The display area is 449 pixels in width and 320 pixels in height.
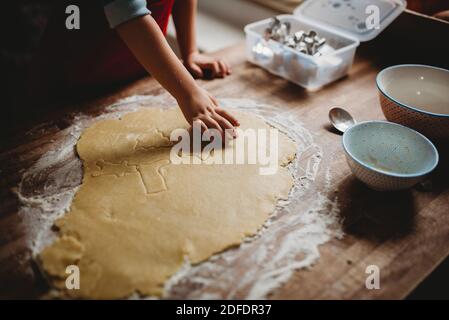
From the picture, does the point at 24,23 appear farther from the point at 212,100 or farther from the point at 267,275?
the point at 267,275

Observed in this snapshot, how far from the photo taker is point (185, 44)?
136 cm

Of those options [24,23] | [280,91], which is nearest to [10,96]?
[24,23]

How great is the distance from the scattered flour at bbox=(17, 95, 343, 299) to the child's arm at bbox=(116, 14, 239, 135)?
217mm

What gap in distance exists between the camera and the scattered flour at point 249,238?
671 mm

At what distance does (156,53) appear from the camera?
0.95 m

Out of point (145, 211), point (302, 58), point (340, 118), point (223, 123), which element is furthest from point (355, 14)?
point (145, 211)

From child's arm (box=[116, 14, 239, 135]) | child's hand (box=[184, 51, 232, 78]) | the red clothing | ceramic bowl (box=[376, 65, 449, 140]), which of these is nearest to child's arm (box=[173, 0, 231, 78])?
child's hand (box=[184, 51, 232, 78])

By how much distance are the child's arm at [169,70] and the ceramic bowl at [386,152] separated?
319 mm

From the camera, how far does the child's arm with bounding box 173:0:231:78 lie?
129 centimetres

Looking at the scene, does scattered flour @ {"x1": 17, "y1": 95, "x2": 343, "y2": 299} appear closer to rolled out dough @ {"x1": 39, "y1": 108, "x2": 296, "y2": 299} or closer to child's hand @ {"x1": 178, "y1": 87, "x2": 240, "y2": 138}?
rolled out dough @ {"x1": 39, "y1": 108, "x2": 296, "y2": 299}

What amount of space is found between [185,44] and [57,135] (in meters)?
0.59

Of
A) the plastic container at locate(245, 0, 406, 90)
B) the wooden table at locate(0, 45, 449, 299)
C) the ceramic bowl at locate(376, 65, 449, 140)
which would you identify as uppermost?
the plastic container at locate(245, 0, 406, 90)

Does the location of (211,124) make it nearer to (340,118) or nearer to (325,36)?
(340,118)

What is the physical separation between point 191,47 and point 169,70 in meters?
0.43
